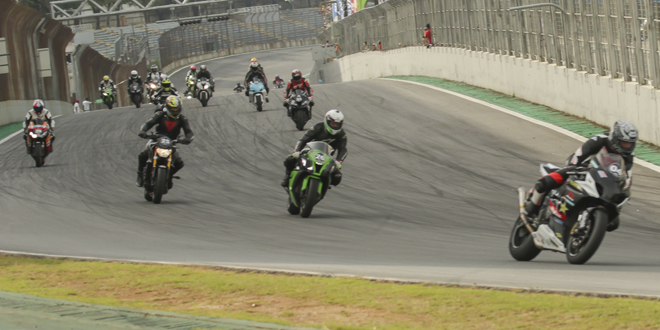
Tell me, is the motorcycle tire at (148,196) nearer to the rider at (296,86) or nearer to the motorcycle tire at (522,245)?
the motorcycle tire at (522,245)

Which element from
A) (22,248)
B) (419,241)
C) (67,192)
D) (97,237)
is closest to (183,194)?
(67,192)

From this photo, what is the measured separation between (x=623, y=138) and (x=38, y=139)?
15.2 m

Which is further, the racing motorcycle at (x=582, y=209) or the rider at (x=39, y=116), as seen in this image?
the rider at (x=39, y=116)

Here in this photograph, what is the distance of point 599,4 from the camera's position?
19016mm

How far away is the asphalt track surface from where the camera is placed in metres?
8.27

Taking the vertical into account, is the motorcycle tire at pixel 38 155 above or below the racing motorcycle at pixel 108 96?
below

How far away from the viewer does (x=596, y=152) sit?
7.67 m

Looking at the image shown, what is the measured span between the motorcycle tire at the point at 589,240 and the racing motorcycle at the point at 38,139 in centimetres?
1462

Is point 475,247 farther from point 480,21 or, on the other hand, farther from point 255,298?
point 480,21

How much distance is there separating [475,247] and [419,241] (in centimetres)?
75

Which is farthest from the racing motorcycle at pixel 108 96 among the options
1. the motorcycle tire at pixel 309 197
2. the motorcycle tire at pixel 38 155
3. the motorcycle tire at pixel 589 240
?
the motorcycle tire at pixel 589 240

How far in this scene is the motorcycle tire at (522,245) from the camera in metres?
8.16

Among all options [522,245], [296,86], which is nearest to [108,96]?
[296,86]

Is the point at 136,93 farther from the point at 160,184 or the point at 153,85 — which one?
the point at 160,184
